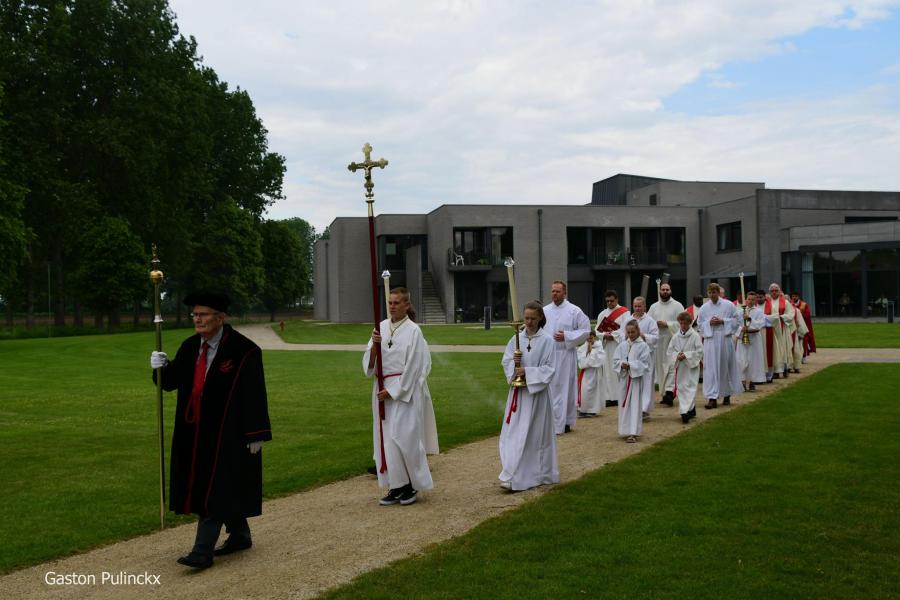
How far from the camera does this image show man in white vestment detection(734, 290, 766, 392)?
17656 mm

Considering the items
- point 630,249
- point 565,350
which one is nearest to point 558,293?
point 565,350

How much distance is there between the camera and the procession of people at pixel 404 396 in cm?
614

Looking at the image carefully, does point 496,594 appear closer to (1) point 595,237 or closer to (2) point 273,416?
(2) point 273,416

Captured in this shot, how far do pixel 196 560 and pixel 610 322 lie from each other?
32.3 ft

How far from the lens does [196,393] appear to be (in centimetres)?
619

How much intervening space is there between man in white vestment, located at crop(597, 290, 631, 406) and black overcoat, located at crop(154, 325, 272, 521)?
8679 mm

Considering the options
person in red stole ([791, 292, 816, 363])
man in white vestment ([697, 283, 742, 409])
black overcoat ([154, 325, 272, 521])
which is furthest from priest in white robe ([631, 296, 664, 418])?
person in red stole ([791, 292, 816, 363])

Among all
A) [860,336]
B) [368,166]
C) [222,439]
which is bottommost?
[860,336]

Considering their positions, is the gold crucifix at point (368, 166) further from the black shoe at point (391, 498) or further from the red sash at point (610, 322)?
the red sash at point (610, 322)

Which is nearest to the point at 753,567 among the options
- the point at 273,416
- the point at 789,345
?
the point at 273,416

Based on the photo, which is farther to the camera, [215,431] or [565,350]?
[565,350]

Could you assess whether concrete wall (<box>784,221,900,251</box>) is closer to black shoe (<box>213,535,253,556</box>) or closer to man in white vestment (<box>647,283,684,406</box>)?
man in white vestment (<box>647,283,684,406</box>)

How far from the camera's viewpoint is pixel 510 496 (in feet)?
27.0

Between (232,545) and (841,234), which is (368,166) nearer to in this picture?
(232,545)
